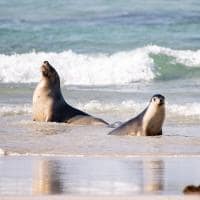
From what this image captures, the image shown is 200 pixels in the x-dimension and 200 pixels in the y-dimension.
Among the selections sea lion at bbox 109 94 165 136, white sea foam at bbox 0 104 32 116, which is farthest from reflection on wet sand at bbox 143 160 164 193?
white sea foam at bbox 0 104 32 116

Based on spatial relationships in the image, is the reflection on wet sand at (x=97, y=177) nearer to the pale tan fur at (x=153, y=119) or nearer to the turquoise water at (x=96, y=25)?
the pale tan fur at (x=153, y=119)

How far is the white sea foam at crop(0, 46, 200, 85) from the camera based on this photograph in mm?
20859

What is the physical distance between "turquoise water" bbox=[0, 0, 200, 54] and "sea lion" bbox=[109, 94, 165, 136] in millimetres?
11571

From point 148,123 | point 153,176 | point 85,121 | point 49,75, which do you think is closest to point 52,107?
point 49,75

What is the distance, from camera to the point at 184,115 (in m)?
14.4

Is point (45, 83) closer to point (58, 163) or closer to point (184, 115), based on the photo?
point (184, 115)

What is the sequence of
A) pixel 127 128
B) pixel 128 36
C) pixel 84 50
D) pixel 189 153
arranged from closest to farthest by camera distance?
pixel 189 153
pixel 127 128
pixel 84 50
pixel 128 36

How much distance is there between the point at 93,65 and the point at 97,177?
45.1 feet

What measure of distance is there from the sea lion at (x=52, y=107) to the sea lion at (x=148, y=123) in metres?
0.95

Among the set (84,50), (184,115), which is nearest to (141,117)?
(184,115)

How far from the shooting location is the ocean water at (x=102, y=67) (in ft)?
38.3

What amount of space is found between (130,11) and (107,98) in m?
14.7

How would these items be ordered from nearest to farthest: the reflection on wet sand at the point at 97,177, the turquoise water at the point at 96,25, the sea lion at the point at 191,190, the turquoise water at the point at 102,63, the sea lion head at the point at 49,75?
the sea lion at the point at 191,190
the reflection on wet sand at the point at 97,177
the turquoise water at the point at 102,63
the sea lion head at the point at 49,75
the turquoise water at the point at 96,25

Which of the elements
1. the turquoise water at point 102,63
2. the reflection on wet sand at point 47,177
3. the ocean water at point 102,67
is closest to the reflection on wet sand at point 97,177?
the reflection on wet sand at point 47,177
